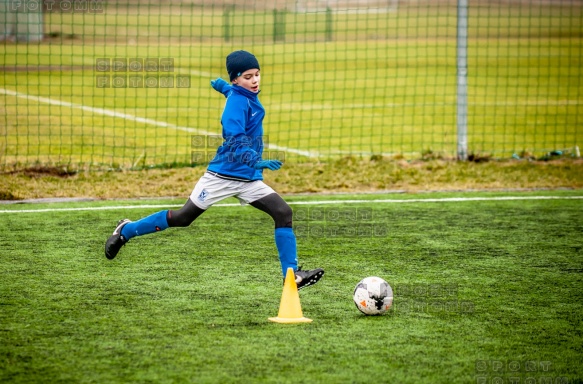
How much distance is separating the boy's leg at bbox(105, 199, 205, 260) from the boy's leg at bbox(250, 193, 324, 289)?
60 cm

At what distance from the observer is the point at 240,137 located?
6.55 metres

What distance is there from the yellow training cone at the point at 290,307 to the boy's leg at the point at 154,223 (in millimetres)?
1118

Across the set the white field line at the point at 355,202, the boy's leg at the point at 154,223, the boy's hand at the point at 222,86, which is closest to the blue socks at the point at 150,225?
the boy's leg at the point at 154,223

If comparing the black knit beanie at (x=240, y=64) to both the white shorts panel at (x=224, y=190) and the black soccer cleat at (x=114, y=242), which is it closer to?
the white shorts panel at (x=224, y=190)

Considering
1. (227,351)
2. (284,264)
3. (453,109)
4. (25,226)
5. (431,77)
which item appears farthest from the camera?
(431,77)

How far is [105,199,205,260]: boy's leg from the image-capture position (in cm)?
690

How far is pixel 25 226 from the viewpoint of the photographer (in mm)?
9039

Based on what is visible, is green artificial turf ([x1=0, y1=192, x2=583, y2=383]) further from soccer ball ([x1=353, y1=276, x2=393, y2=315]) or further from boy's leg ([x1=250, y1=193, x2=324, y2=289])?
boy's leg ([x1=250, y1=193, x2=324, y2=289])

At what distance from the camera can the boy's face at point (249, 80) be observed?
263 inches

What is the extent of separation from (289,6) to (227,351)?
41141mm

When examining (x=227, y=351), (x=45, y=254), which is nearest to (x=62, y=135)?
(x=45, y=254)

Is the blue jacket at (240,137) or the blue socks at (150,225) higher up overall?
the blue jacket at (240,137)

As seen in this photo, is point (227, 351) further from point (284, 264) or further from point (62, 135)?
point (62, 135)

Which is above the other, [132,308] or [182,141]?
[182,141]
